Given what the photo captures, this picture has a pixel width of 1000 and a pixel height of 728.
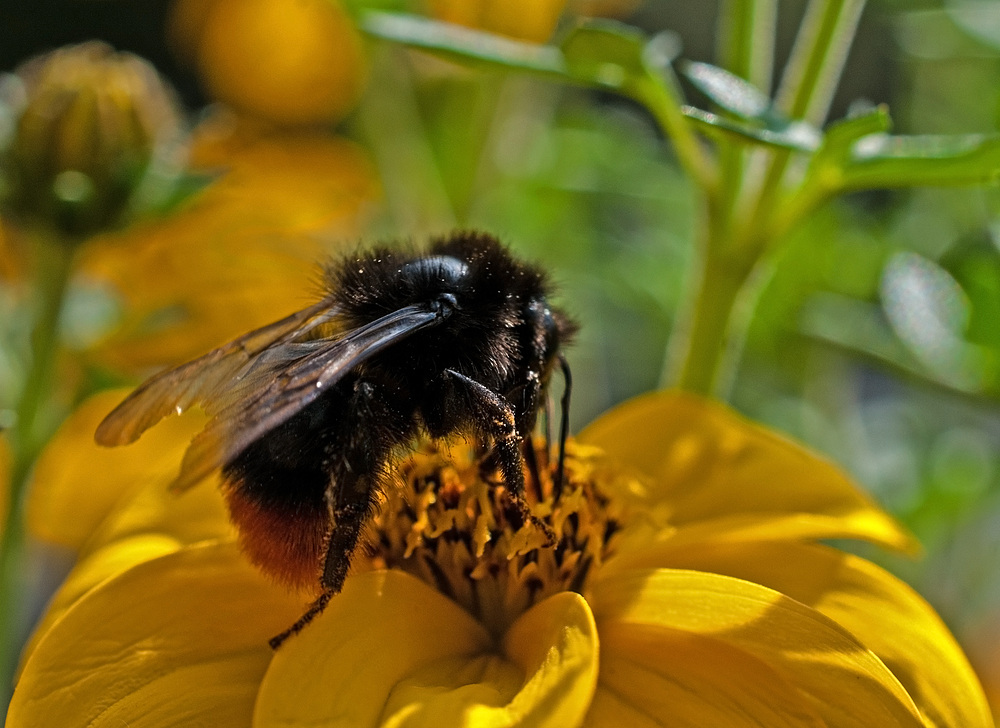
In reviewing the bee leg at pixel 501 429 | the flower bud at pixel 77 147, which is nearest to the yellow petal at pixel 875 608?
the bee leg at pixel 501 429

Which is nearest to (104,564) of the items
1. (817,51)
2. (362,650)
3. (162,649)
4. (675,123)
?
(162,649)

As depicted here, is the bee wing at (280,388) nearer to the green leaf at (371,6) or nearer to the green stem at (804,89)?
the green stem at (804,89)

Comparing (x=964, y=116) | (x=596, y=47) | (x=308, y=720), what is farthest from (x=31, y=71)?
(x=964, y=116)

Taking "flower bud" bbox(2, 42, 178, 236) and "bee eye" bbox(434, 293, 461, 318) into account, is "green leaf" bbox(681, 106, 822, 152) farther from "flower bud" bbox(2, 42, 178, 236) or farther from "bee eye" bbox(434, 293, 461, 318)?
"flower bud" bbox(2, 42, 178, 236)

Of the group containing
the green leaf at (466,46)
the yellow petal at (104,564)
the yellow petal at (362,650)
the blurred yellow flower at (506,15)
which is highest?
the green leaf at (466,46)

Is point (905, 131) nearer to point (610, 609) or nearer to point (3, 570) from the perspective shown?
point (610, 609)
